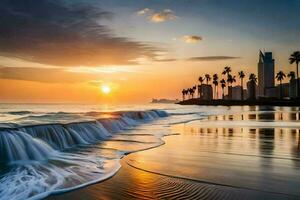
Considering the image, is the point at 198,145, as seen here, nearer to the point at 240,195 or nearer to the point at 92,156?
the point at 92,156

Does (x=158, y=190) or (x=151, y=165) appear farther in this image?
(x=151, y=165)

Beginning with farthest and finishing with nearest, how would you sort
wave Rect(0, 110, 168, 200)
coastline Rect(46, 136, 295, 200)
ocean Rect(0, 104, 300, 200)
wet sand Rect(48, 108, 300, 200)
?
wave Rect(0, 110, 168, 200) → ocean Rect(0, 104, 300, 200) → wet sand Rect(48, 108, 300, 200) → coastline Rect(46, 136, 295, 200)

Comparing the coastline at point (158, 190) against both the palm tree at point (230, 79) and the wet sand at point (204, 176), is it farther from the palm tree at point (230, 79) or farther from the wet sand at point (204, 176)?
the palm tree at point (230, 79)

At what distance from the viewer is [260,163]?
11.4 meters

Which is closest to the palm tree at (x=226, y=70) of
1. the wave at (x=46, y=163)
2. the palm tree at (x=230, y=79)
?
the palm tree at (x=230, y=79)

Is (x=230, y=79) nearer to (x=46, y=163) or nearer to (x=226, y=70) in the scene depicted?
(x=226, y=70)

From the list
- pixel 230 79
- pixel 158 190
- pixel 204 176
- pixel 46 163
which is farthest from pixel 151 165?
pixel 230 79

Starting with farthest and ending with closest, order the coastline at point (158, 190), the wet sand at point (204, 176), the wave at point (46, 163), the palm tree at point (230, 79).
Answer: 1. the palm tree at point (230, 79)
2. the wave at point (46, 163)
3. the wet sand at point (204, 176)
4. the coastline at point (158, 190)

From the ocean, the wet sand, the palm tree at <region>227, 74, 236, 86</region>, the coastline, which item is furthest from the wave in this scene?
the palm tree at <region>227, 74, 236, 86</region>

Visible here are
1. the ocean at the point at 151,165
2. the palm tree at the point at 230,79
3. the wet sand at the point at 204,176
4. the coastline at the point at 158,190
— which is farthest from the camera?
the palm tree at the point at 230,79

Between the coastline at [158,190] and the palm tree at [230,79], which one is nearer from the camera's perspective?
the coastline at [158,190]

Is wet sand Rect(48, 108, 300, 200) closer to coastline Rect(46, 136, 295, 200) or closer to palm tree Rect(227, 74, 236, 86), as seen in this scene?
coastline Rect(46, 136, 295, 200)

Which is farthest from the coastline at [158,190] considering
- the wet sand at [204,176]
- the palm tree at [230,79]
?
the palm tree at [230,79]

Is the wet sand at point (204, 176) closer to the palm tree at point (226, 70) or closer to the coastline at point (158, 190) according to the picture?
the coastline at point (158, 190)
